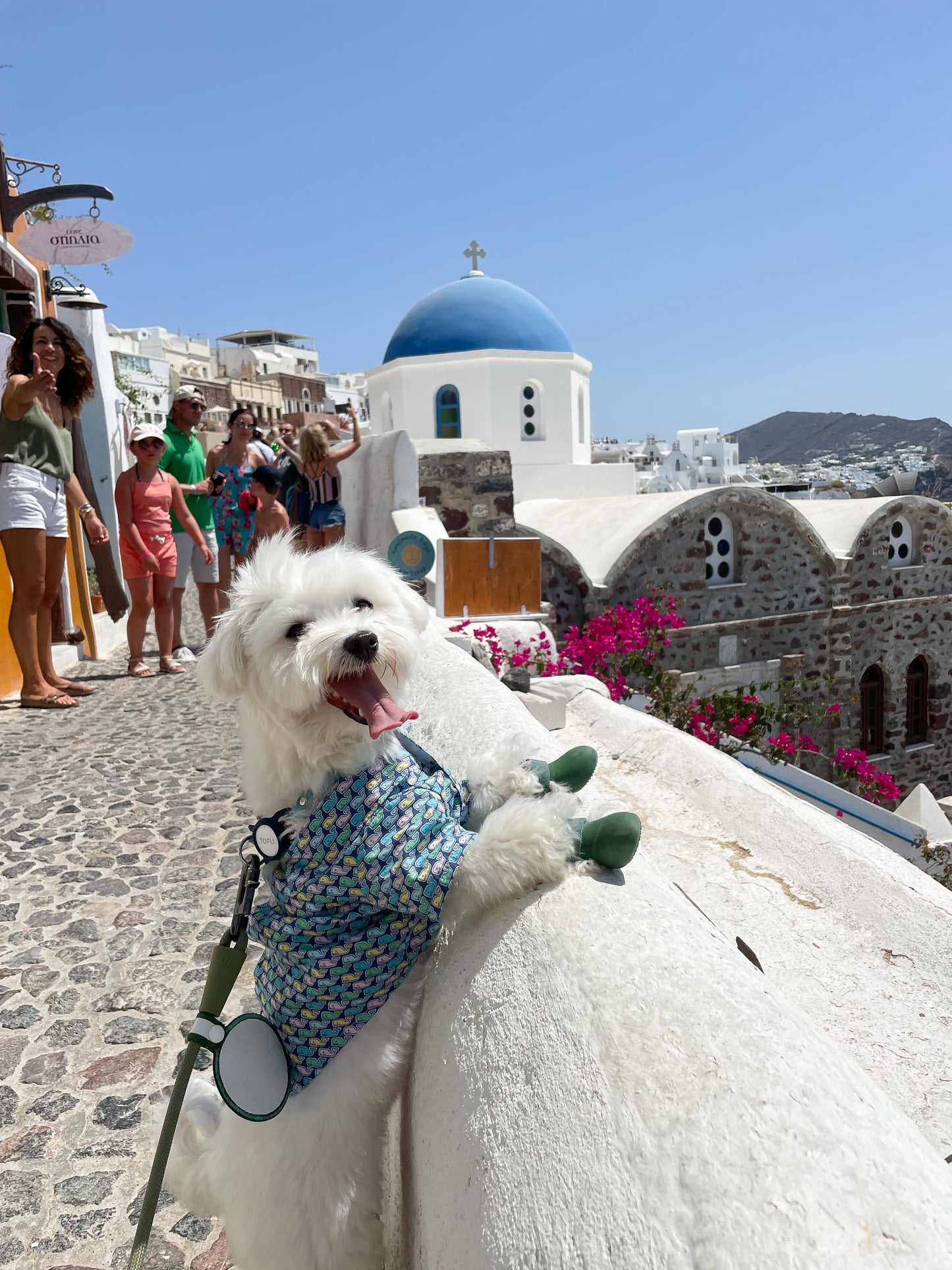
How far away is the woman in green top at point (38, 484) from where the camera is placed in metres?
5.37

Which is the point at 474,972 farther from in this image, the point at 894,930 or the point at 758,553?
the point at 758,553

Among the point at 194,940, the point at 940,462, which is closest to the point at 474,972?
the point at 194,940

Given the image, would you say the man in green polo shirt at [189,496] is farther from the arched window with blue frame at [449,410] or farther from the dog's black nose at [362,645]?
the arched window with blue frame at [449,410]

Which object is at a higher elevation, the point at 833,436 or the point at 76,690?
the point at 833,436

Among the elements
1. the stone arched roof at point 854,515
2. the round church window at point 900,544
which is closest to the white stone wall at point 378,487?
the stone arched roof at point 854,515

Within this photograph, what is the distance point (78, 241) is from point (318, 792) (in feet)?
25.2

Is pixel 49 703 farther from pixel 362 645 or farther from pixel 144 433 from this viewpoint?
pixel 362 645

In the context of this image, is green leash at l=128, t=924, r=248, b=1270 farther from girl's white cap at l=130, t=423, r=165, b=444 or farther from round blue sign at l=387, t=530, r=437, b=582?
girl's white cap at l=130, t=423, r=165, b=444

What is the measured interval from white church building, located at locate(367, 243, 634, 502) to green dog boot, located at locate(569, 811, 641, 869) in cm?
1718

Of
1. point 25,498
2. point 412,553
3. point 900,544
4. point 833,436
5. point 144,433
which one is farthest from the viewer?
point 833,436

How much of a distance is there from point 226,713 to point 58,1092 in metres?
3.42

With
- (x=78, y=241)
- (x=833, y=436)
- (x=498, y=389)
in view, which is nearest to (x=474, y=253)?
(x=498, y=389)

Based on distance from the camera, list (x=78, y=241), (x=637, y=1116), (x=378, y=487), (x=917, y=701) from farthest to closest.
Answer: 1. (x=917, y=701)
2. (x=378, y=487)
3. (x=78, y=241)
4. (x=637, y=1116)

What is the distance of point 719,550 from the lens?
43.7 ft
